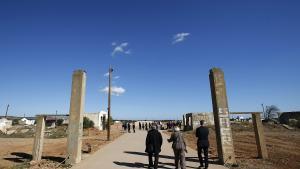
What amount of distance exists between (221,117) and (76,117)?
665cm

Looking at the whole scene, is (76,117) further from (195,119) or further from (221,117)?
(195,119)

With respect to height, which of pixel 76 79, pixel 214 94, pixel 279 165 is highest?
pixel 76 79

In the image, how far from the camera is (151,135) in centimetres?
1023

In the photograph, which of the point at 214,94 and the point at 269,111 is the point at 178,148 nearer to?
the point at 214,94

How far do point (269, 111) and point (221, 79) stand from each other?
108m

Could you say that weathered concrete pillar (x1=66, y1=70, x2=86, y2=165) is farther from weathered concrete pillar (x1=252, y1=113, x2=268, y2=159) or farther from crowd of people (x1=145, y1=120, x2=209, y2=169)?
weathered concrete pillar (x1=252, y1=113, x2=268, y2=159)

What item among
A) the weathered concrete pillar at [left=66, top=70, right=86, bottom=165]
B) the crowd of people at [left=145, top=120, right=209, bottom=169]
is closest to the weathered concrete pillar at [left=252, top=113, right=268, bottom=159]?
the crowd of people at [left=145, top=120, right=209, bottom=169]

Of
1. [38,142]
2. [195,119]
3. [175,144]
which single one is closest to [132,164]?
[175,144]

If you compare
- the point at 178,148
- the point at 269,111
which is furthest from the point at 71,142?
the point at 269,111

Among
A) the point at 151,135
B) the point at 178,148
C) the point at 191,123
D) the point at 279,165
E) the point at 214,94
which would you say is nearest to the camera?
the point at 178,148

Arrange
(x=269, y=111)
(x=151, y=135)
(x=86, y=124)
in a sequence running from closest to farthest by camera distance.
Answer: (x=151, y=135) → (x=86, y=124) → (x=269, y=111)

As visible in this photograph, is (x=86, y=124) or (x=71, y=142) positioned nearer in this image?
(x=71, y=142)

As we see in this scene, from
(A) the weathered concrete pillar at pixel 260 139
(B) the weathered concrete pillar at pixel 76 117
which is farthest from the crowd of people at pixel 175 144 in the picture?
(A) the weathered concrete pillar at pixel 260 139

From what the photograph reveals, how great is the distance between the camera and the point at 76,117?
39.7ft
